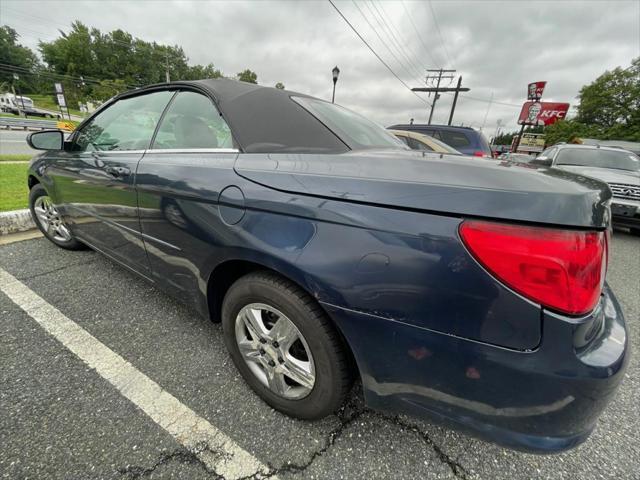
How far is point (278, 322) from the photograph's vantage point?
1401 millimetres

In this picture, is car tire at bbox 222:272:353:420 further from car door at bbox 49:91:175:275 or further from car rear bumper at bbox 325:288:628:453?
car door at bbox 49:91:175:275

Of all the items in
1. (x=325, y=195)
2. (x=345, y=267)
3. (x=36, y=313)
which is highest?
(x=325, y=195)

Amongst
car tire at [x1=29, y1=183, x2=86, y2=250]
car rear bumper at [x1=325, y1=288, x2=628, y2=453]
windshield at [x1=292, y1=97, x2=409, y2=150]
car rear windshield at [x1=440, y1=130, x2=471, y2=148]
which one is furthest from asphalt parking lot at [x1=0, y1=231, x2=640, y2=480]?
car rear windshield at [x1=440, y1=130, x2=471, y2=148]

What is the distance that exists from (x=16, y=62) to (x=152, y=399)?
90509 mm

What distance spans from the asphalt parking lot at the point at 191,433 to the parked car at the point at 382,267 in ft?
0.59

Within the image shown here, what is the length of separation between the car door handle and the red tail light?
1.97 metres

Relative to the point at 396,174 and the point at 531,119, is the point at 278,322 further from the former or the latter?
the point at 531,119

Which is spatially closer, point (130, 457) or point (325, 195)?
point (325, 195)

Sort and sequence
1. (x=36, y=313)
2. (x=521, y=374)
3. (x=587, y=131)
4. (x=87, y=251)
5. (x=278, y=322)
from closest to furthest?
(x=521, y=374) → (x=278, y=322) → (x=36, y=313) → (x=87, y=251) → (x=587, y=131)

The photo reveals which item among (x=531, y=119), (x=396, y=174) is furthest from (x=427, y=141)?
(x=531, y=119)

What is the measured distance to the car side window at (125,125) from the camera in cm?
203

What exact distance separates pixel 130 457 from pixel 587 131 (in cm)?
5045

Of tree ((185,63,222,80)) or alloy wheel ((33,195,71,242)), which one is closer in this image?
alloy wheel ((33,195,71,242))

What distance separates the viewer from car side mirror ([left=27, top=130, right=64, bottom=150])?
265 centimetres
